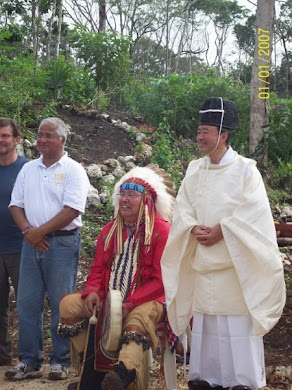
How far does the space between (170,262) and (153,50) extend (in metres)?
37.2

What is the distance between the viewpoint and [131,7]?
34812mm

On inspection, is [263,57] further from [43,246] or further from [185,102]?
[43,246]

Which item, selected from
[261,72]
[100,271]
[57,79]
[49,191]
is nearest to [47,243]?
[49,191]

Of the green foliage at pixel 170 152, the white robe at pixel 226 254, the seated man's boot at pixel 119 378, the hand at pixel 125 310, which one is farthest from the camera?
the green foliage at pixel 170 152

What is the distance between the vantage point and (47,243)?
16.2 feet

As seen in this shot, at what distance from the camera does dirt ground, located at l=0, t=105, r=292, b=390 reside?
4879 millimetres

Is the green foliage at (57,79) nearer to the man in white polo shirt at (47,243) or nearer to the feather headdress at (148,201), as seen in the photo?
the man in white polo shirt at (47,243)

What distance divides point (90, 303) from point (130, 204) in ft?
2.56

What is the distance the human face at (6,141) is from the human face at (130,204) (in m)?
1.22

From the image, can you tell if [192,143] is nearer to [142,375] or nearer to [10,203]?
[10,203]

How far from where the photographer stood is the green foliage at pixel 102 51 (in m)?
12.8

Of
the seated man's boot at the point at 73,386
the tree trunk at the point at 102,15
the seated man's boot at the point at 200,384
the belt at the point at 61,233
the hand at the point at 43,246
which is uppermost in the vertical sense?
the tree trunk at the point at 102,15

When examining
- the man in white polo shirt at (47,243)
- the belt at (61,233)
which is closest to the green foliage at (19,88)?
the man in white polo shirt at (47,243)

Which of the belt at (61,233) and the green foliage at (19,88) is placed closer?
the belt at (61,233)
